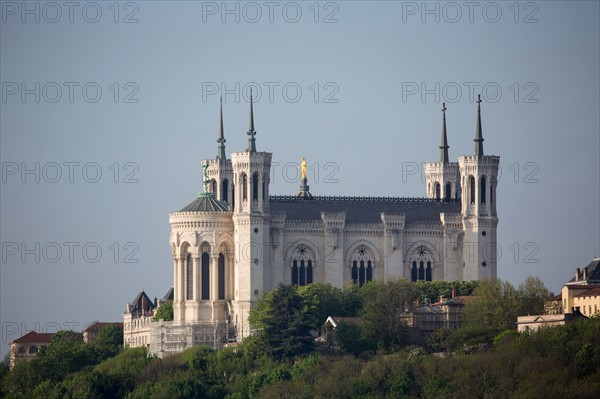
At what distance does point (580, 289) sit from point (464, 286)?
929cm

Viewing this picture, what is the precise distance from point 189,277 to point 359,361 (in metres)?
17.3

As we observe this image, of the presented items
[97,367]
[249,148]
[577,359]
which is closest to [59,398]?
[97,367]

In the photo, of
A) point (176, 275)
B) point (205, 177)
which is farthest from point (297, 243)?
point (205, 177)

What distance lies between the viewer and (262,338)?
163m

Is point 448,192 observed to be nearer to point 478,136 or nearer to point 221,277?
point 478,136

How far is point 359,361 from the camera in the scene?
523ft

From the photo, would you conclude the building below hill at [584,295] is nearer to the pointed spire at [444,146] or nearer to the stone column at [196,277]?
the pointed spire at [444,146]

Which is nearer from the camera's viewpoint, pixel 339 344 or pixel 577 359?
pixel 577 359

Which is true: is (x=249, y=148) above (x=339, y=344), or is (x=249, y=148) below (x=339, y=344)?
above

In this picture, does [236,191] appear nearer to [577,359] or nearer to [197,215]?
[197,215]

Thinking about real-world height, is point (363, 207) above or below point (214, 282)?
above

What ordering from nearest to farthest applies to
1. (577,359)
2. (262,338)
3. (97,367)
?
(577,359) → (262,338) → (97,367)

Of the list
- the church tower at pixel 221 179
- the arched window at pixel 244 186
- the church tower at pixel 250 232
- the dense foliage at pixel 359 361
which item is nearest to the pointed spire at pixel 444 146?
the church tower at pixel 221 179

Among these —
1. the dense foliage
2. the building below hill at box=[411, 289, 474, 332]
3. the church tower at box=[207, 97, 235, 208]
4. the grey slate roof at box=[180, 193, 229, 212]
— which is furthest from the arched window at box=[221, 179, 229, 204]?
the building below hill at box=[411, 289, 474, 332]
